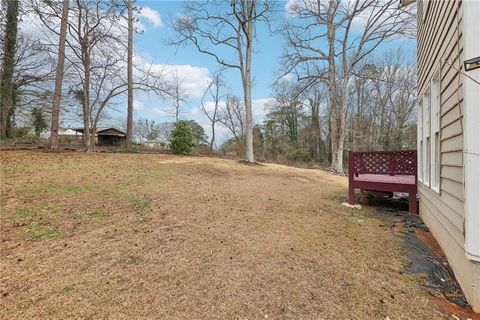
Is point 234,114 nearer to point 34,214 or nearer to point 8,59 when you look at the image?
point 8,59

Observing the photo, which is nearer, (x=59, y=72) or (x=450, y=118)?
(x=450, y=118)

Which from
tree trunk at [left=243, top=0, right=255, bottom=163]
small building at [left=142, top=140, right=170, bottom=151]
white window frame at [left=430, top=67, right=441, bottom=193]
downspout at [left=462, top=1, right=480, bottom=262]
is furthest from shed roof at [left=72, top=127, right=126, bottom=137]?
downspout at [left=462, top=1, right=480, bottom=262]

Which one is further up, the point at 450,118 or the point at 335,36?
the point at 335,36

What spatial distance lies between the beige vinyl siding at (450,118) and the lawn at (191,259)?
74 centimetres

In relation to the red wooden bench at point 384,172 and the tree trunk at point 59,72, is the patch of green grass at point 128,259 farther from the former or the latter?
the tree trunk at point 59,72

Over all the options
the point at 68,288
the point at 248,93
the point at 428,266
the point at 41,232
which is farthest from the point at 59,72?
the point at 428,266

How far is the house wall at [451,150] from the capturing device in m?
2.47

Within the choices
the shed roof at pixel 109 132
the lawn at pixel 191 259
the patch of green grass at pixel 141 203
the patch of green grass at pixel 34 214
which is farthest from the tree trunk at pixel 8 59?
the patch of green grass at pixel 141 203

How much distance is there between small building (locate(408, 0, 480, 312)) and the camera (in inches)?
88.4

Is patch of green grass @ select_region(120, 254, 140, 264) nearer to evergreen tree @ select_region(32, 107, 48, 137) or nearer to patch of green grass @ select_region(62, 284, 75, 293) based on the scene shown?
patch of green grass @ select_region(62, 284, 75, 293)

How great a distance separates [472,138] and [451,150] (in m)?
0.79

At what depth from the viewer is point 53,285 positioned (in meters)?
2.37

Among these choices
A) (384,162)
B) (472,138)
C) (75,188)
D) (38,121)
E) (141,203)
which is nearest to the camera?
(472,138)

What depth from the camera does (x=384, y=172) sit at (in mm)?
6590
